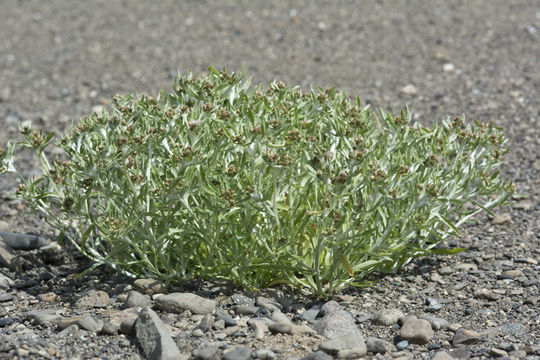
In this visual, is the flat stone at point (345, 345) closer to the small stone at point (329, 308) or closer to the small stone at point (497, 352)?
the small stone at point (329, 308)

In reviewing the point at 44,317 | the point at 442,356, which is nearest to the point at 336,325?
the point at 442,356

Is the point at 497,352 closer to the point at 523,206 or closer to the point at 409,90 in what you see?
the point at 523,206

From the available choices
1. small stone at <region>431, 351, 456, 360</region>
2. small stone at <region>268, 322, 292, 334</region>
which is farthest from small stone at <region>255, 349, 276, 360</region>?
small stone at <region>431, 351, 456, 360</region>

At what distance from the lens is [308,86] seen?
29.1 ft

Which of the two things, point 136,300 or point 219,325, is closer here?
point 219,325

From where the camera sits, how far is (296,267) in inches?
155

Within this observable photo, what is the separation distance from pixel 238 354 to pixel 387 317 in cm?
100

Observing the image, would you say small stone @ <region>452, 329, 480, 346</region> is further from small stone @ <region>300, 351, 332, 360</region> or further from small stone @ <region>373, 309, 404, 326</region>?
small stone @ <region>300, 351, 332, 360</region>

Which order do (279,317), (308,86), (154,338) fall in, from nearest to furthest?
(154,338), (279,317), (308,86)

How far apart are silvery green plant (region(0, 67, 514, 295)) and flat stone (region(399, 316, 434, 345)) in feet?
1.23

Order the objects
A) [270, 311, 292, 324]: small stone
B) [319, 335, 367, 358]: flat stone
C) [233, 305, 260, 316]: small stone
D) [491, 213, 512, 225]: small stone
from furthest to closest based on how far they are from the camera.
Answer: [491, 213, 512, 225]: small stone
[233, 305, 260, 316]: small stone
[270, 311, 292, 324]: small stone
[319, 335, 367, 358]: flat stone

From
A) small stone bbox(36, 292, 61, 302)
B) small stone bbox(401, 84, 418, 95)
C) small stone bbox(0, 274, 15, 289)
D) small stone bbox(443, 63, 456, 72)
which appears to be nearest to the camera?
small stone bbox(36, 292, 61, 302)

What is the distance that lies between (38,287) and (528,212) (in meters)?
3.82

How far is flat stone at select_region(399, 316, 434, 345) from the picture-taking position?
12.2ft
